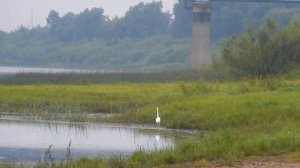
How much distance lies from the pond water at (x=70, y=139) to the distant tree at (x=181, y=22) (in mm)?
105297

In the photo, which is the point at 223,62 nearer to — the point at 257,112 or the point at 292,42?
the point at 292,42

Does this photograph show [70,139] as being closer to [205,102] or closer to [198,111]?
[198,111]

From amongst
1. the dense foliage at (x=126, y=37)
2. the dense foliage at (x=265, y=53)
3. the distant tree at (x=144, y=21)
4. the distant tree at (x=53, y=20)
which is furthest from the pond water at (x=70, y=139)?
the distant tree at (x=53, y=20)

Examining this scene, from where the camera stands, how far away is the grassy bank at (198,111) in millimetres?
16562

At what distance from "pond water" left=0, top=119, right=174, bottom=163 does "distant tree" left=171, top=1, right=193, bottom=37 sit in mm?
105297

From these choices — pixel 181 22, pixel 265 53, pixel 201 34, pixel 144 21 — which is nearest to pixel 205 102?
pixel 265 53

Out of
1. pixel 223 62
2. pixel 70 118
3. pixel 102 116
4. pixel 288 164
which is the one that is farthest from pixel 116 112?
pixel 223 62

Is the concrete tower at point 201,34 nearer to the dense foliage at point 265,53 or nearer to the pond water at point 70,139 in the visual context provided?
the dense foliage at point 265,53

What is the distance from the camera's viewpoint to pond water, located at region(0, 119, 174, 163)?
20078 mm

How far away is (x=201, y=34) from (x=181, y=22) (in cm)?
4360

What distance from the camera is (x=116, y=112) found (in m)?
33.2

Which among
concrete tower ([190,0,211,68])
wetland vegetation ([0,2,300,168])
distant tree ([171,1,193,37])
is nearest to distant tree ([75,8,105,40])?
distant tree ([171,1,193,37])

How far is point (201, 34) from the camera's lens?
91.5 metres

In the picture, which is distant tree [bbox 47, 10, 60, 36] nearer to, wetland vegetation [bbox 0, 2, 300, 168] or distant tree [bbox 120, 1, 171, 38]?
distant tree [bbox 120, 1, 171, 38]
